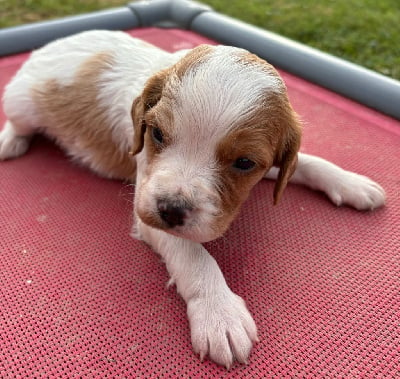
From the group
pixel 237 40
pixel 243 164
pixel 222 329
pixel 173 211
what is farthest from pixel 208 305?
pixel 237 40

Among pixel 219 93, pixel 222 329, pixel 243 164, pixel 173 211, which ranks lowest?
pixel 222 329

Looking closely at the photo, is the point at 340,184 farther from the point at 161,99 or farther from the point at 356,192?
the point at 161,99

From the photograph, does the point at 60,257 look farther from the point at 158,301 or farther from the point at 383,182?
the point at 383,182

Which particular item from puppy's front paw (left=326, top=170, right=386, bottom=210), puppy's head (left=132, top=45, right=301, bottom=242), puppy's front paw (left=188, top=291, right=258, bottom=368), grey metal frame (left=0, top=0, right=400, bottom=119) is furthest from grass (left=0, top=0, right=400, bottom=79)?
puppy's front paw (left=188, top=291, right=258, bottom=368)

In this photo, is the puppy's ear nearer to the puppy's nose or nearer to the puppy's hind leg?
the puppy's nose

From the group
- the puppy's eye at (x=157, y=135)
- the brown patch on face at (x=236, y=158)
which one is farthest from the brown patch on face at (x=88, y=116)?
the brown patch on face at (x=236, y=158)

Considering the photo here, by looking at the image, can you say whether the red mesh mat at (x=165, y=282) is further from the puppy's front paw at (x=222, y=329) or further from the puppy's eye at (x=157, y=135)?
the puppy's eye at (x=157, y=135)
